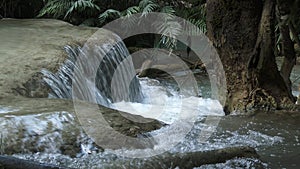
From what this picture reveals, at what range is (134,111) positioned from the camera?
515 cm

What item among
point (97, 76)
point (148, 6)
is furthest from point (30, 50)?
point (148, 6)

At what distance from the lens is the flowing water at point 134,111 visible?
2.42 meters

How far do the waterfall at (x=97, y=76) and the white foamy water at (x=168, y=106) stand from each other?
21 cm

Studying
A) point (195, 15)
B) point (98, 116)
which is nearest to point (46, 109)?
point (98, 116)

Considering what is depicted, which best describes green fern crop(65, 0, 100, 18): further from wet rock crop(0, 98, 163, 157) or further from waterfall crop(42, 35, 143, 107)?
wet rock crop(0, 98, 163, 157)

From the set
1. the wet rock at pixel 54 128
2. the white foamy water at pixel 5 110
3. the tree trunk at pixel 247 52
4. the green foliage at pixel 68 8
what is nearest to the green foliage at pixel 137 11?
the green foliage at pixel 68 8

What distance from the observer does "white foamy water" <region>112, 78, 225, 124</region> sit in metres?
4.89

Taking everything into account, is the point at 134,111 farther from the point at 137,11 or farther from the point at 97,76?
the point at 137,11

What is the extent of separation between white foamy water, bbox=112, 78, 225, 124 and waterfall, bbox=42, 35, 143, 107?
0.70 ft

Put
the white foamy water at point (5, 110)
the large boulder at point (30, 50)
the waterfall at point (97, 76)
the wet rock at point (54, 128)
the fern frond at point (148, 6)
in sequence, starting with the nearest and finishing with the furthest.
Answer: the wet rock at point (54, 128)
the white foamy water at point (5, 110)
the large boulder at point (30, 50)
the waterfall at point (97, 76)
the fern frond at point (148, 6)

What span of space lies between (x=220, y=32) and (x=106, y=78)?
5.36 ft

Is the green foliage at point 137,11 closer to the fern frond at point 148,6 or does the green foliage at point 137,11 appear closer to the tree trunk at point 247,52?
the fern frond at point 148,6

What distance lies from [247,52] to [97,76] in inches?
71.1

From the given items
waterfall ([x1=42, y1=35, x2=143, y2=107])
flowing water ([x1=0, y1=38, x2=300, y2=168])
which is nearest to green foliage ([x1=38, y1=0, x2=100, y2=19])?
waterfall ([x1=42, y1=35, x2=143, y2=107])
